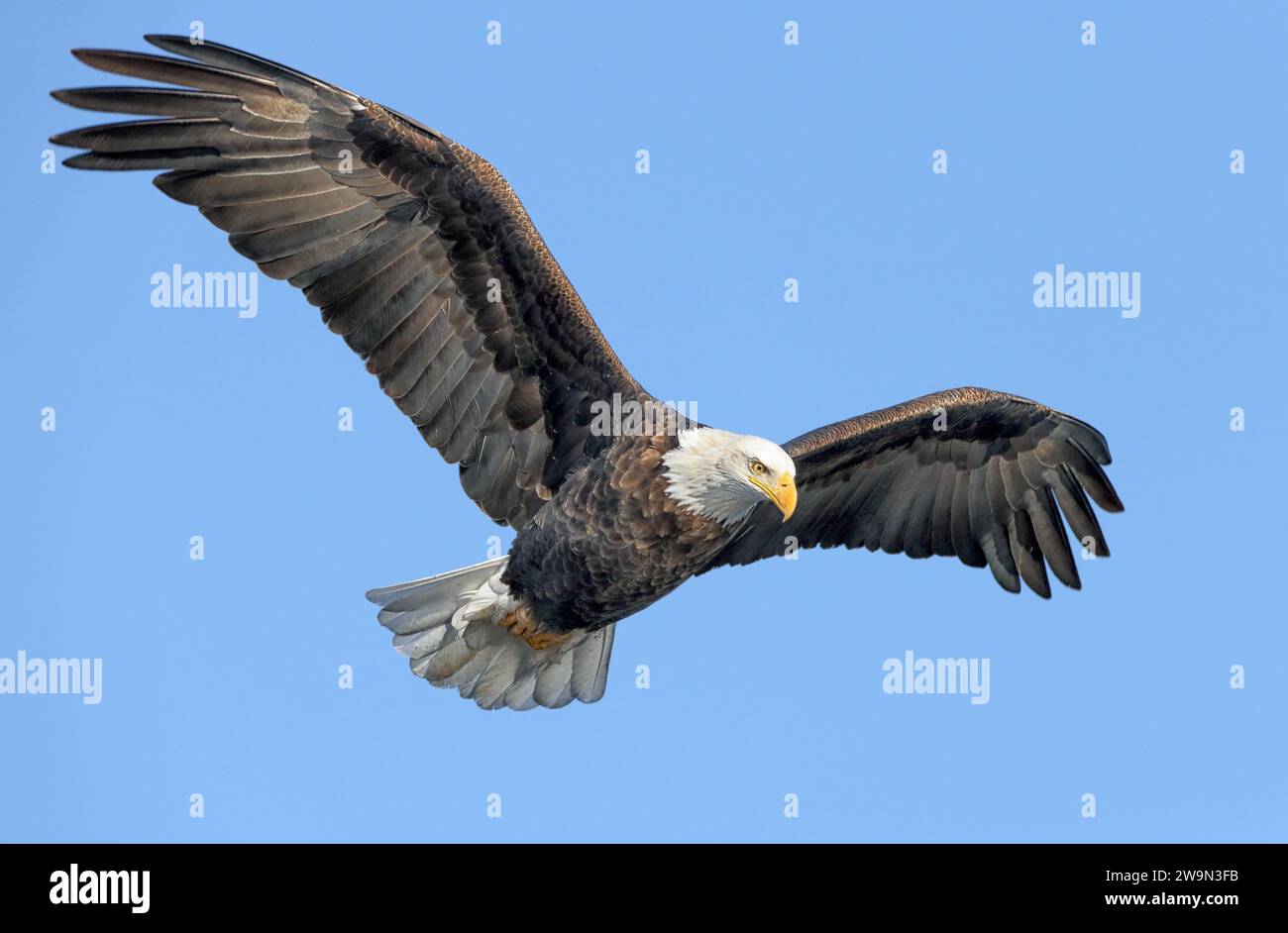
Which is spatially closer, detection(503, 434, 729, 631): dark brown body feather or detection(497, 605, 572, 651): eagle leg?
detection(503, 434, 729, 631): dark brown body feather

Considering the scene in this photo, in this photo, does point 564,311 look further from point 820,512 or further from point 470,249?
point 820,512

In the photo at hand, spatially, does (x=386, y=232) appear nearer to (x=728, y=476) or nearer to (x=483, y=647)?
(x=728, y=476)

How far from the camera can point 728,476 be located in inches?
418

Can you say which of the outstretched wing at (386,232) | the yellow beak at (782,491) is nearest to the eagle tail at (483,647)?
the outstretched wing at (386,232)

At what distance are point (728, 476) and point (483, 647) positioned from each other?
2232mm

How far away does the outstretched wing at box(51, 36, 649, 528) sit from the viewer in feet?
34.9

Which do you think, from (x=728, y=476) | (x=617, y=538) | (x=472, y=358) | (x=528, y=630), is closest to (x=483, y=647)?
(x=528, y=630)

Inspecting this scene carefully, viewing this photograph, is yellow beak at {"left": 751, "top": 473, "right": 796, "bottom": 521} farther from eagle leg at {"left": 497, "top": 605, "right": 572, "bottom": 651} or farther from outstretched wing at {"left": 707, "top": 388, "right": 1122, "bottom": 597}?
outstretched wing at {"left": 707, "top": 388, "right": 1122, "bottom": 597}

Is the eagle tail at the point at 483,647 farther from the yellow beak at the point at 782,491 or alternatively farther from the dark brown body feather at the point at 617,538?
the yellow beak at the point at 782,491

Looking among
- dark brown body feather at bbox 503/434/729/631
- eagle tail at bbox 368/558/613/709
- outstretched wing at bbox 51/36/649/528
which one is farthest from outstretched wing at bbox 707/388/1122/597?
outstretched wing at bbox 51/36/649/528

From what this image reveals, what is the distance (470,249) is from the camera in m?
11.0

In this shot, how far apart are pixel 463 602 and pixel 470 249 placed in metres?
2.16

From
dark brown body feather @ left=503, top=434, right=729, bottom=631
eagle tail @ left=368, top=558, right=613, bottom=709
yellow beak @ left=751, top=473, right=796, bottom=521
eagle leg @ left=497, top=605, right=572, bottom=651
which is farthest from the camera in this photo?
eagle tail @ left=368, top=558, right=613, bottom=709

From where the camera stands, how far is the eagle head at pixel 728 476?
1058cm
